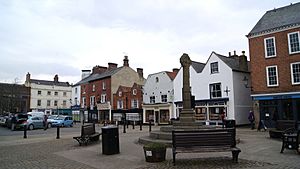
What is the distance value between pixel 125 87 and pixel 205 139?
39812 mm

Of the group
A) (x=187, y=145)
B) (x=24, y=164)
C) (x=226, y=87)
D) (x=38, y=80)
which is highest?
(x=38, y=80)

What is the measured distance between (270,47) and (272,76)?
10.1 feet

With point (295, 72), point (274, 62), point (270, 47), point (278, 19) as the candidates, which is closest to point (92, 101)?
point (270, 47)

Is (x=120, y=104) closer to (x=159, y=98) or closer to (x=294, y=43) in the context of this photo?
(x=159, y=98)

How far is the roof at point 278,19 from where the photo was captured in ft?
82.6

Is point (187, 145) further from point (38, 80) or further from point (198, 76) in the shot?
point (38, 80)

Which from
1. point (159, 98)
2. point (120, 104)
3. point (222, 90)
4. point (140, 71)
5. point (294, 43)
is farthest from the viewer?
point (140, 71)

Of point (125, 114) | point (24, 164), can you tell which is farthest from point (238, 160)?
point (125, 114)

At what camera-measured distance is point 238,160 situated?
916 centimetres

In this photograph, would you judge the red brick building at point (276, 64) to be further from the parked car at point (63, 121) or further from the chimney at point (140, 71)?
the chimney at point (140, 71)

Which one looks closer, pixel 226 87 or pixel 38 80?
pixel 226 87

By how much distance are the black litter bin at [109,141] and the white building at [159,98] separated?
25731 millimetres

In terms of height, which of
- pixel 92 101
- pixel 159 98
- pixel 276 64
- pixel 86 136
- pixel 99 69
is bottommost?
pixel 86 136

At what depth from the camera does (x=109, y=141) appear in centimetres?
1128
